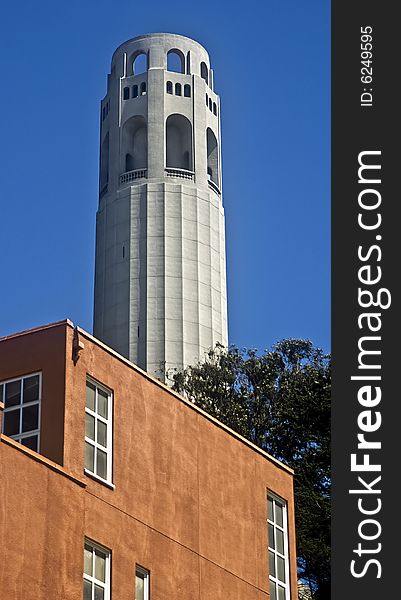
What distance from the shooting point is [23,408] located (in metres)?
24.4

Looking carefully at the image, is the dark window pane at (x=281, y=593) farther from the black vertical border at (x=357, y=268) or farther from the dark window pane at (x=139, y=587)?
the black vertical border at (x=357, y=268)

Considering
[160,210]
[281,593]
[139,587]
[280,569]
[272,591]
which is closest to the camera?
[139,587]

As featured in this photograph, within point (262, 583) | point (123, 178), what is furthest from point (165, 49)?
point (262, 583)

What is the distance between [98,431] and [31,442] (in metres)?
1.31

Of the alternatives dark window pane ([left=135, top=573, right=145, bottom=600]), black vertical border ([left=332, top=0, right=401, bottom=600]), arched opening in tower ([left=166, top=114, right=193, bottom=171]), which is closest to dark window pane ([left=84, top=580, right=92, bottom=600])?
dark window pane ([left=135, top=573, right=145, bottom=600])

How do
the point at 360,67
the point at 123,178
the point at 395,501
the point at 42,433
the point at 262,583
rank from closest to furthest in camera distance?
the point at 395,501 → the point at 360,67 → the point at 42,433 → the point at 262,583 → the point at 123,178

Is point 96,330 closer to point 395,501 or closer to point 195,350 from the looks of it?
point 195,350

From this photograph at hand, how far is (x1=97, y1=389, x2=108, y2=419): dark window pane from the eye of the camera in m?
25.0

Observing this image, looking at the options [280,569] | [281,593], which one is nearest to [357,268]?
[280,569]

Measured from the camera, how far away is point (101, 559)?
945 inches

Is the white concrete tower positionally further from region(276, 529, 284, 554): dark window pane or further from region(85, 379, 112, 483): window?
region(85, 379, 112, 483): window

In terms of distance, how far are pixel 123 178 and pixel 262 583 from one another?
77861 millimetres

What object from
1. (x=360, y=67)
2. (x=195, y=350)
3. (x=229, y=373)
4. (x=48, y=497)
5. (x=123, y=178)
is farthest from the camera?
(x=123, y=178)

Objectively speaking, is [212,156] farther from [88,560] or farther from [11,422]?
[88,560]
